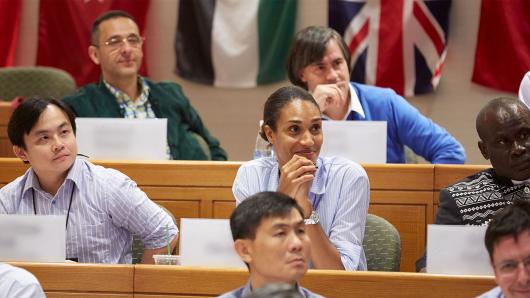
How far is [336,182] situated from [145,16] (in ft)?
11.7

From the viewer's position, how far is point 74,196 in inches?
161

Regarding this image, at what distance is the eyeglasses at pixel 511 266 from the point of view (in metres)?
2.91

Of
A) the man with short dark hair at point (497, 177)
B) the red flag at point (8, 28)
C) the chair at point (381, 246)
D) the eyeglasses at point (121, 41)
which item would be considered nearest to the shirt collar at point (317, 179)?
the chair at point (381, 246)

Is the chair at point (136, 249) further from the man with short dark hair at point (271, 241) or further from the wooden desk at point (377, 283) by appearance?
the man with short dark hair at point (271, 241)

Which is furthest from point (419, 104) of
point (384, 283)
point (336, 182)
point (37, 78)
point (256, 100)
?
point (384, 283)

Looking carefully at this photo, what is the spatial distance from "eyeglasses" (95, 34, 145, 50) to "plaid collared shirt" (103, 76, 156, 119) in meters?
Answer: 0.20

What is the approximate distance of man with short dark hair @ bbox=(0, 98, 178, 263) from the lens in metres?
4.04

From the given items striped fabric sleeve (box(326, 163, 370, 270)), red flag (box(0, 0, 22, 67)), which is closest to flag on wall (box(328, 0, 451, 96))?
red flag (box(0, 0, 22, 67))

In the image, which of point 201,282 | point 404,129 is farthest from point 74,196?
point 404,129

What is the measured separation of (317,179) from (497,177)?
26.5 inches

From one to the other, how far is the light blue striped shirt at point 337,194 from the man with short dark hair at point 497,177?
28cm

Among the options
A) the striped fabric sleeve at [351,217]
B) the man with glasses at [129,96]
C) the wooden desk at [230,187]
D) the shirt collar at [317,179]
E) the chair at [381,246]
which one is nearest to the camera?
the striped fabric sleeve at [351,217]

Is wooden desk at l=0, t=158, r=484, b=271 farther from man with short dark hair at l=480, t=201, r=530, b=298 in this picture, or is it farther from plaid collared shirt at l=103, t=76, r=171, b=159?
man with short dark hair at l=480, t=201, r=530, b=298

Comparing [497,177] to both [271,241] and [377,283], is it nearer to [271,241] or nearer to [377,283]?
[377,283]
